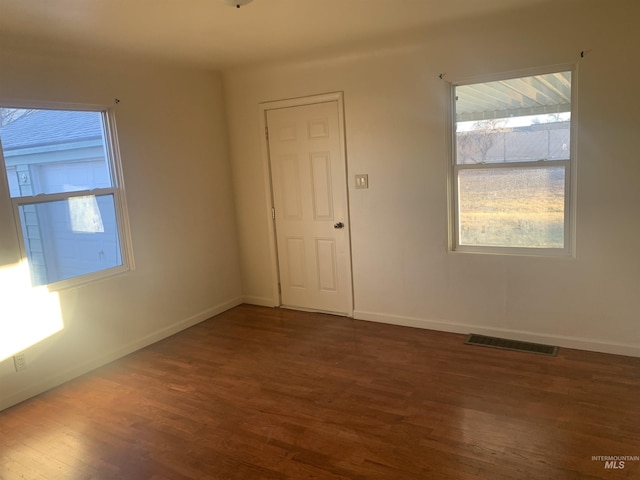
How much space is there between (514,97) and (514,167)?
20.1 inches

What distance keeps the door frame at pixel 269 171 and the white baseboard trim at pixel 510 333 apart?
0.37m

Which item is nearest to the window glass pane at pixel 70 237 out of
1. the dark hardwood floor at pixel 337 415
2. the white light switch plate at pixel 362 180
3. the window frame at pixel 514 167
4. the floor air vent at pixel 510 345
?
the dark hardwood floor at pixel 337 415

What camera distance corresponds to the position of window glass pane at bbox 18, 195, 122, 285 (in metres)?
3.38

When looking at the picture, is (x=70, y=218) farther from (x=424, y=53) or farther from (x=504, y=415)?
(x=504, y=415)

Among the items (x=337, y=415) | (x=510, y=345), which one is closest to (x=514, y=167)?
(x=510, y=345)

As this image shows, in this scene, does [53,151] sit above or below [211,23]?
below

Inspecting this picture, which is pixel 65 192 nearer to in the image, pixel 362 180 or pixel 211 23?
pixel 211 23

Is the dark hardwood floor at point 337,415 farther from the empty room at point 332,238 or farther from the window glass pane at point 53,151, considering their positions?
the window glass pane at point 53,151

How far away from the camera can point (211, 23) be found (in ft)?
10.3

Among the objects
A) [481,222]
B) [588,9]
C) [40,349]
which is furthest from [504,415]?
[40,349]

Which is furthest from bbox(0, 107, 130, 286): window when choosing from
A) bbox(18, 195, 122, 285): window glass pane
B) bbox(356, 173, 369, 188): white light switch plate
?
bbox(356, 173, 369, 188): white light switch plate

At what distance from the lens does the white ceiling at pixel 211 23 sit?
9.00 feet

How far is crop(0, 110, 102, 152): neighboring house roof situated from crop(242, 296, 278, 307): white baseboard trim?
7.32 feet

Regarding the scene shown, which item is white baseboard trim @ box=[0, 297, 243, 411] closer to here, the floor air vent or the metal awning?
the floor air vent
